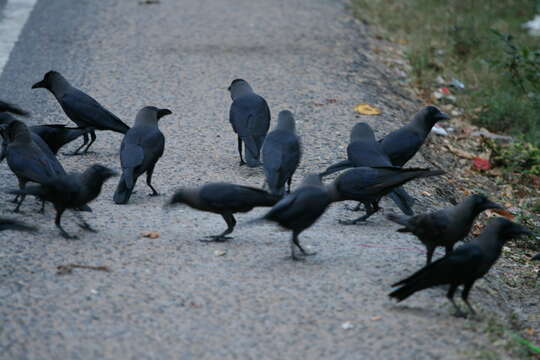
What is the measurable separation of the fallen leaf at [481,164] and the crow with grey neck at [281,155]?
310cm

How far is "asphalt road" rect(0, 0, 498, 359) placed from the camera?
390cm

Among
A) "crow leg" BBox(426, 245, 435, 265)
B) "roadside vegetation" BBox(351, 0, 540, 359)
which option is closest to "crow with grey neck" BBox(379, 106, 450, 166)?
"roadside vegetation" BBox(351, 0, 540, 359)

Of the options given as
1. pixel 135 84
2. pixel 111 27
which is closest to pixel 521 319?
pixel 135 84

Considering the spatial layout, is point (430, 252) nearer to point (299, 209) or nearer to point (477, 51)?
point (299, 209)

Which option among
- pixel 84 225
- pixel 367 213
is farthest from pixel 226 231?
pixel 367 213

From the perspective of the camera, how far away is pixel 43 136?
20.8 feet

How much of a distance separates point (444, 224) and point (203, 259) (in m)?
1.45

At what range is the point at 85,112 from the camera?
6996mm

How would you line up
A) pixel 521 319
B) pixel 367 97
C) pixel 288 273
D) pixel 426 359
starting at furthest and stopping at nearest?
pixel 367 97
pixel 521 319
pixel 288 273
pixel 426 359

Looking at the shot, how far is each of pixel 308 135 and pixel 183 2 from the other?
549 cm

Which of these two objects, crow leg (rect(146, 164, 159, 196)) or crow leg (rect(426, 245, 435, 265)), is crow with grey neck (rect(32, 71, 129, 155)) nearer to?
crow leg (rect(146, 164, 159, 196))

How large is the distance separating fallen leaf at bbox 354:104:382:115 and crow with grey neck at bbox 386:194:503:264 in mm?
3475

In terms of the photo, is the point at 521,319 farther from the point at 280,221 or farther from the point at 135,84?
the point at 135,84

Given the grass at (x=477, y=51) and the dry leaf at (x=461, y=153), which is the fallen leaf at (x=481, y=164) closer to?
the dry leaf at (x=461, y=153)
